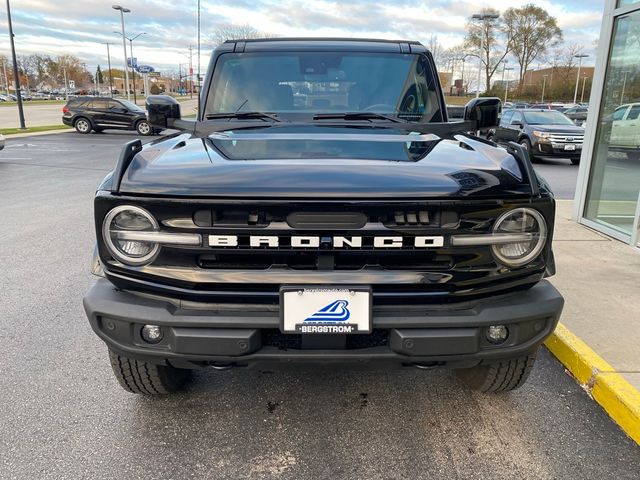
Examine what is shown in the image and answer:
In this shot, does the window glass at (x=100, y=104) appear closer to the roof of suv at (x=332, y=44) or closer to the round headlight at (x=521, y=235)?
the roof of suv at (x=332, y=44)

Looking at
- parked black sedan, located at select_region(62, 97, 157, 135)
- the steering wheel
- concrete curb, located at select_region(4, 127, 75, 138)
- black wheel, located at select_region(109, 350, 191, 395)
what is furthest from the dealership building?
concrete curb, located at select_region(4, 127, 75, 138)

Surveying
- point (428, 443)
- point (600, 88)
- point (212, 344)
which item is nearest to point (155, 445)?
point (212, 344)

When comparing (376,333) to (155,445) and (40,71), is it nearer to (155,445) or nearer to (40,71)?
(155,445)

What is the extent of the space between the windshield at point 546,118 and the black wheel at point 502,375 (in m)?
→ 13.3

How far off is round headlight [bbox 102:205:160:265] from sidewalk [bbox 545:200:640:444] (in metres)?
2.44

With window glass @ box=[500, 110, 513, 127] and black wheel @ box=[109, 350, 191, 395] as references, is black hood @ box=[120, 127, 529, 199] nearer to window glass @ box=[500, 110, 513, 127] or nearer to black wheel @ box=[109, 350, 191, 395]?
black wheel @ box=[109, 350, 191, 395]

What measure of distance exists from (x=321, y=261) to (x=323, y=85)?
177 cm

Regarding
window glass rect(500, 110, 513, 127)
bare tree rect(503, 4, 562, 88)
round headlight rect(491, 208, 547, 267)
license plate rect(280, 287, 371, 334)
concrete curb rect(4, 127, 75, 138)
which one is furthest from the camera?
bare tree rect(503, 4, 562, 88)

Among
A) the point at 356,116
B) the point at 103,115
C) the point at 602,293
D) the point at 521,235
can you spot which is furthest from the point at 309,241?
the point at 103,115

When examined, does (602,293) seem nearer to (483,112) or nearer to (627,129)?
(483,112)

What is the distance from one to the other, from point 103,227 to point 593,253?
16.3 ft

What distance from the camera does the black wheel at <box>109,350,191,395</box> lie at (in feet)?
8.30

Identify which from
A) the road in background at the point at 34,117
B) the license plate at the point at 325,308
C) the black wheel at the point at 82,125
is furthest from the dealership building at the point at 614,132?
the black wheel at the point at 82,125

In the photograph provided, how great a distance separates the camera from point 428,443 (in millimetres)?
2494
